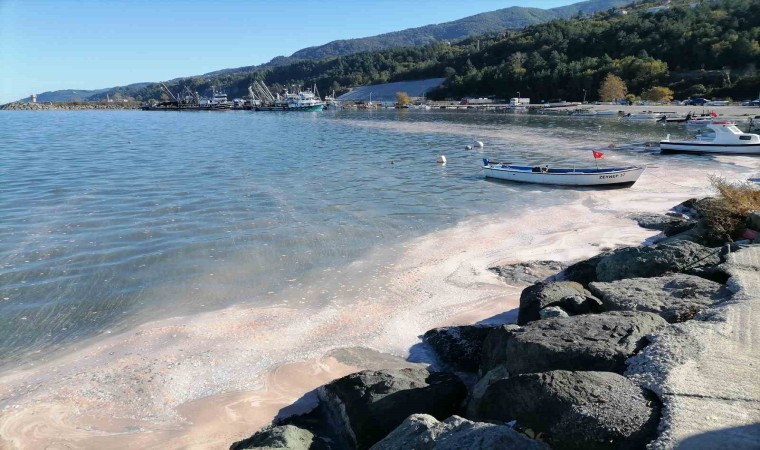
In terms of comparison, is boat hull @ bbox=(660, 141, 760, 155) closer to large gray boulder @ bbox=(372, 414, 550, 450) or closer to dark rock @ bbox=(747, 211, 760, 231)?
dark rock @ bbox=(747, 211, 760, 231)

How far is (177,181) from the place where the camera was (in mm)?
30234

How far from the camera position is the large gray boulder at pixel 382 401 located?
703 centimetres

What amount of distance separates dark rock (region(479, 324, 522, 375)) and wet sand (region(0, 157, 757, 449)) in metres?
2.25

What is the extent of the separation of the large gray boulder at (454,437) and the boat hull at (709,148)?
Result: 4130 centimetres

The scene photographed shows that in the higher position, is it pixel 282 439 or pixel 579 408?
pixel 579 408

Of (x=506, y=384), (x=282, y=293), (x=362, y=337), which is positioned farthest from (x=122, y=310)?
(x=506, y=384)

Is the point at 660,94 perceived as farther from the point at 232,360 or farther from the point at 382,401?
the point at 382,401

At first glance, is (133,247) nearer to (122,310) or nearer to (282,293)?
(122,310)

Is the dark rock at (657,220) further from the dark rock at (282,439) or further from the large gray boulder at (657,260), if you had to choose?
the dark rock at (282,439)

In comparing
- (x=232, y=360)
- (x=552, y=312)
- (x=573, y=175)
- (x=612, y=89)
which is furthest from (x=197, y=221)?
(x=612, y=89)

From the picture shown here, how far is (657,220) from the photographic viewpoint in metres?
19.6

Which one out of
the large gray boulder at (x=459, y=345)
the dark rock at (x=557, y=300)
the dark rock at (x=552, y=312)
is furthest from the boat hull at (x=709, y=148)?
the dark rock at (x=552, y=312)

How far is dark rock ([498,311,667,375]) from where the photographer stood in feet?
21.2

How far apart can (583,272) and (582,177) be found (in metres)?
16.6
